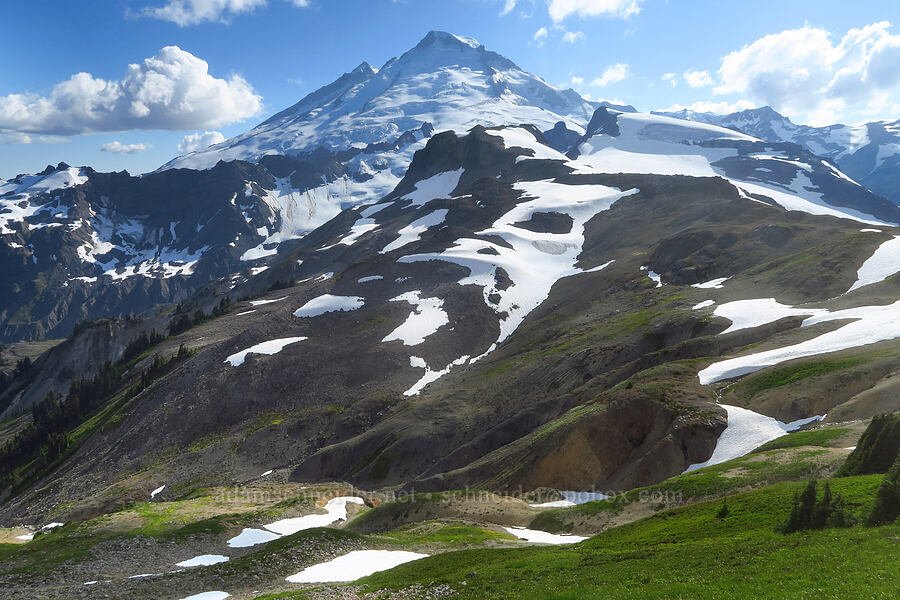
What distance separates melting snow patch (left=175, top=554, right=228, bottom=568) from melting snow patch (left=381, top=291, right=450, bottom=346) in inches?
2095

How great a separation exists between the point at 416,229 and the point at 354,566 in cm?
13145

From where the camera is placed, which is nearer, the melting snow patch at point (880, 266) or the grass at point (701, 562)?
the grass at point (701, 562)

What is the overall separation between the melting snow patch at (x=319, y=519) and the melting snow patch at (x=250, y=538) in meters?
1.10

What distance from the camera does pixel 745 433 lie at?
1500 inches

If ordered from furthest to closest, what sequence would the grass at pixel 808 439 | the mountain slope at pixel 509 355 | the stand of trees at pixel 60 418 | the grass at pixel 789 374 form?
1. the stand of trees at pixel 60 418
2. the mountain slope at pixel 509 355
3. the grass at pixel 789 374
4. the grass at pixel 808 439

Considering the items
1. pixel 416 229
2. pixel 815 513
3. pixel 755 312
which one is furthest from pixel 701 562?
pixel 416 229

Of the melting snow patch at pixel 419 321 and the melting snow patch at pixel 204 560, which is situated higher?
the melting snow patch at pixel 419 321

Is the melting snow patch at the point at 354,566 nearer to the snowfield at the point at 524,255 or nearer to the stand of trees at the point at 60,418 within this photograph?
the snowfield at the point at 524,255

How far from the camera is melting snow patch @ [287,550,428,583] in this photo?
3058 cm

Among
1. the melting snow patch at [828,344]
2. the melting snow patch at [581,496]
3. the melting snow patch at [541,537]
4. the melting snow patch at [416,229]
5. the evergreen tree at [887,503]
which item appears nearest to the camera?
the evergreen tree at [887,503]

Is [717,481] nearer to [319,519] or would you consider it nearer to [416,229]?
[319,519]

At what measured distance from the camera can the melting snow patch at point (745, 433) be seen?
36.7 metres

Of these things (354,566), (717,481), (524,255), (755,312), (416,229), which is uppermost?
(416,229)

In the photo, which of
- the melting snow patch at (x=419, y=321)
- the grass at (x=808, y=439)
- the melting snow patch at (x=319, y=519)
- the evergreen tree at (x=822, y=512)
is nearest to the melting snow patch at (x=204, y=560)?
the melting snow patch at (x=319, y=519)
